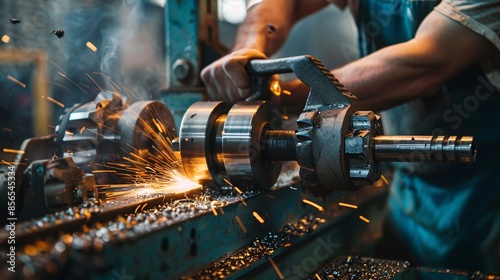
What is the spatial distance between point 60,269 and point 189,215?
0.28 metres

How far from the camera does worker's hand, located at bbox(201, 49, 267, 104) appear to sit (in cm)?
123

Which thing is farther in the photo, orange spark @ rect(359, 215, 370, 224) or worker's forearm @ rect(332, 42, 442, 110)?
orange spark @ rect(359, 215, 370, 224)

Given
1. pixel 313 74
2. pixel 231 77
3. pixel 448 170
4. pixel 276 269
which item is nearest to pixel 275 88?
pixel 231 77

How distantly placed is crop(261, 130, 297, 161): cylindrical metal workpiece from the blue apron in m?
0.78

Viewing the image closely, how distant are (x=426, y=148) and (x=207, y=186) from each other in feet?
1.69

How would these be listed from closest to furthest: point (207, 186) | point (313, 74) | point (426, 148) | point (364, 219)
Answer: point (426, 148)
point (313, 74)
point (207, 186)
point (364, 219)

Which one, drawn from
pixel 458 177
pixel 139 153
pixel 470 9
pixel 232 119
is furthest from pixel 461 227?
pixel 139 153

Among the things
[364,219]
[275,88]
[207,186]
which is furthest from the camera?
[364,219]

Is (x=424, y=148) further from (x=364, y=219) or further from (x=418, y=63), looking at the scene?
(x=364, y=219)

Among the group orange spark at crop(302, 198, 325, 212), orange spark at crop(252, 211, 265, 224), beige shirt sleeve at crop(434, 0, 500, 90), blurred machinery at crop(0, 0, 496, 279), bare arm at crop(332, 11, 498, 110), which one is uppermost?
beige shirt sleeve at crop(434, 0, 500, 90)

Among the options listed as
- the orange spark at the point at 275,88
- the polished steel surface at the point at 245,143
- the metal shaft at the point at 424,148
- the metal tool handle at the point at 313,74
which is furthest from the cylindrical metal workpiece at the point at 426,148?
the orange spark at the point at 275,88

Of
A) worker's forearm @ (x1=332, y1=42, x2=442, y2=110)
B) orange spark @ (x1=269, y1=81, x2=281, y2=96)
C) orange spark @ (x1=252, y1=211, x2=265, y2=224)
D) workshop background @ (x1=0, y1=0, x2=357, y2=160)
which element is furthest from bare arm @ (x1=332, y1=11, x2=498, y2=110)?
workshop background @ (x1=0, y1=0, x2=357, y2=160)

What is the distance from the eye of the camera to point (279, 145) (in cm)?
108

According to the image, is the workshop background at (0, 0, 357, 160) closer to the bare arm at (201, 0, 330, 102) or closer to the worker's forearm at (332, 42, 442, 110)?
the bare arm at (201, 0, 330, 102)
